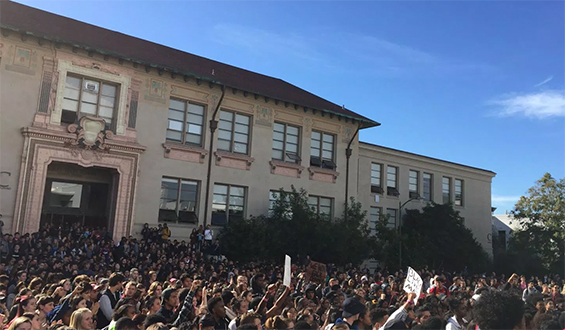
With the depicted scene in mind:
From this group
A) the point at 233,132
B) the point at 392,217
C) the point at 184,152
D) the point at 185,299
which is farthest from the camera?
the point at 392,217

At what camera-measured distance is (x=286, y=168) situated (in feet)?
87.7

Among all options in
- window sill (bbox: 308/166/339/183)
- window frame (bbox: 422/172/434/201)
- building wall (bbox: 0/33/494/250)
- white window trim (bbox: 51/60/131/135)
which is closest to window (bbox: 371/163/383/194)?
building wall (bbox: 0/33/494/250)

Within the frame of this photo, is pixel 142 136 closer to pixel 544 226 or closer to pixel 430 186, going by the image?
pixel 430 186

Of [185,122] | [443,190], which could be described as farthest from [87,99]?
[443,190]

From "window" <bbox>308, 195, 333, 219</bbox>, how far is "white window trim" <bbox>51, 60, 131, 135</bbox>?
11.8 metres

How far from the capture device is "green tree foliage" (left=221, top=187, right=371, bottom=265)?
22.5 m

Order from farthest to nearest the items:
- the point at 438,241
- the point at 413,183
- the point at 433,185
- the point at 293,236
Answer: the point at 433,185 → the point at 413,183 → the point at 438,241 → the point at 293,236

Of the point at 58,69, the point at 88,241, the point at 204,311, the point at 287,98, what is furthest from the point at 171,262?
the point at 287,98

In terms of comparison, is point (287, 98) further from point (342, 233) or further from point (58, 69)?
point (58, 69)

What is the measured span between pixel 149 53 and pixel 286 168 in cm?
987

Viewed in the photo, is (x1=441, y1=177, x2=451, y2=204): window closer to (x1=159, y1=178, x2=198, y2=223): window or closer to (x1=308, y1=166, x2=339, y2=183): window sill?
(x1=308, y1=166, x2=339, y2=183): window sill

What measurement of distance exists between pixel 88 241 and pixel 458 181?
2978 centimetres

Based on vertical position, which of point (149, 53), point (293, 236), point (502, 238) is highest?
point (149, 53)

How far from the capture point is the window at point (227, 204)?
24109 mm
